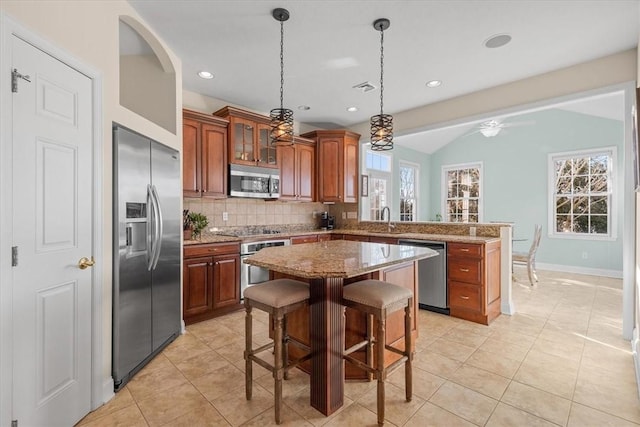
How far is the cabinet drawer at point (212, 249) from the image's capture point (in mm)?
3199

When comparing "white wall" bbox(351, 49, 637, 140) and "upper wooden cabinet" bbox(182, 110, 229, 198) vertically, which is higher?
"white wall" bbox(351, 49, 637, 140)

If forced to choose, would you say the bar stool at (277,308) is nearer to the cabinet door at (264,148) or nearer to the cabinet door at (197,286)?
the cabinet door at (197,286)

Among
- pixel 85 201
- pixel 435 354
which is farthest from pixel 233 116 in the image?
pixel 435 354

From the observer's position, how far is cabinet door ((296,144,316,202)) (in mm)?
4797

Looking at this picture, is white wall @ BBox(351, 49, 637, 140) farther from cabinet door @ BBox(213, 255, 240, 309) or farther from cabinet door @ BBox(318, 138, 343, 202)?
cabinet door @ BBox(213, 255, 240, 309)

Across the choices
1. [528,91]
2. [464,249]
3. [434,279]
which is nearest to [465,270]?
[464,249]

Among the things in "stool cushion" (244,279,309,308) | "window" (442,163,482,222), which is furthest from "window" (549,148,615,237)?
"stool cushion" (244,279,309,308)

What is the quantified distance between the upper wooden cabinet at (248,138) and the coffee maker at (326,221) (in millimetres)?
1590

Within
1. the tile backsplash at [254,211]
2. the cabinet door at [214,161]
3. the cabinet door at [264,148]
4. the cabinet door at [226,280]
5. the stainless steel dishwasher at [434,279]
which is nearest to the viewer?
the cabinet door at [226,280]

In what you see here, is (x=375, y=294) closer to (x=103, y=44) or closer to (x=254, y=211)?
(x=103, y=44)

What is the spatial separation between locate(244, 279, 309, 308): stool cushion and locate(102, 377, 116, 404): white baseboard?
3.55ft

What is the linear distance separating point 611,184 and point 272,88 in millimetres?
6316

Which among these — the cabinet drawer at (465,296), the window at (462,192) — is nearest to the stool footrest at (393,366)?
the cabinet drawer at (465,296)

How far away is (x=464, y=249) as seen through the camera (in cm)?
338
